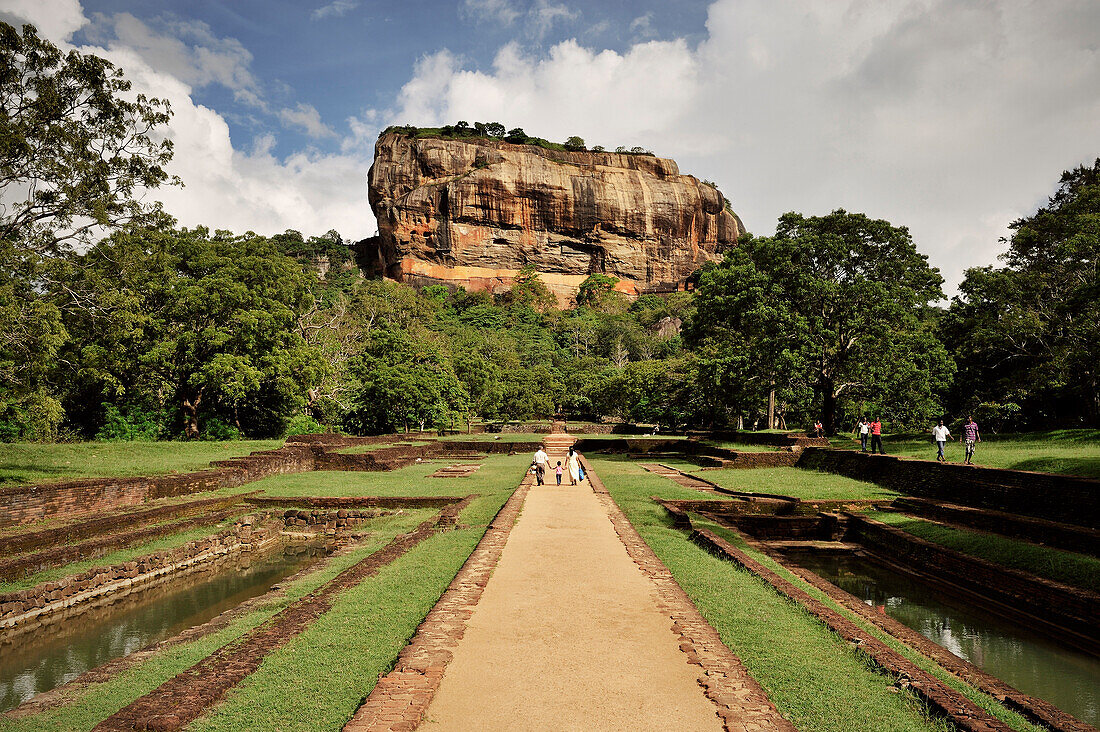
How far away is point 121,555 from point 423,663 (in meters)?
6.97

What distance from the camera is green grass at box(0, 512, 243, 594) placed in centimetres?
714

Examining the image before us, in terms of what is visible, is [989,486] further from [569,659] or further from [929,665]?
[569,659]

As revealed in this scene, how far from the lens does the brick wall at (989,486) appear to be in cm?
1004

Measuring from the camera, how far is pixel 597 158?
3760 inches

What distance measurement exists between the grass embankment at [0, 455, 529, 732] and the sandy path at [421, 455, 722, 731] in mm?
645

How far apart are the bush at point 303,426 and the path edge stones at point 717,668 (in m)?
24.4

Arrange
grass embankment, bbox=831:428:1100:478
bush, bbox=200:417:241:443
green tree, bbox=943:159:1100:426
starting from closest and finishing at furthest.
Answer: grass embankment, bbox=831:428:1100:478
green tree, bbox=943:159:1100:426
bush, bbox=200:417:241:443

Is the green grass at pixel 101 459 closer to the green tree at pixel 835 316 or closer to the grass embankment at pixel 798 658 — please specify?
the grass embankment at pixel 798 658

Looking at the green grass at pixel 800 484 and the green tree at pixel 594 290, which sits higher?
the green tree at pixel 594 290

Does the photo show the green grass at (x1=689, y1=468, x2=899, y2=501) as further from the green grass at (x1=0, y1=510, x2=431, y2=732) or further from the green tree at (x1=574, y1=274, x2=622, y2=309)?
the green tree at (x1=574, y1=274, x2=622, y2=309)

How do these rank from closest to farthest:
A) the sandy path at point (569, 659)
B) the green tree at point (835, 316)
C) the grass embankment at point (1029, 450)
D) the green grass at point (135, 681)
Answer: the sandy path at point (569, 659) < the green grass at point (135, 681) < the grass embankment at point (1029, 450) < the green tree at point (835, 316)

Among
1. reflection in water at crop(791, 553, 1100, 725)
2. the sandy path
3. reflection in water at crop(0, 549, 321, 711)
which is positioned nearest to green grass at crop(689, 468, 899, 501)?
reflection in water at crop(791, 553, 1100, 725)

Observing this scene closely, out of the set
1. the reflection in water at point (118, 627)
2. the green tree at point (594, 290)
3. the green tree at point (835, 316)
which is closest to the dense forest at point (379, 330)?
the green tree at point (835, 316)

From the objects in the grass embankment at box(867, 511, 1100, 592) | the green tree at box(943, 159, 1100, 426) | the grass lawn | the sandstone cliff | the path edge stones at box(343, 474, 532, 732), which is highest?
the sandstone cliff
